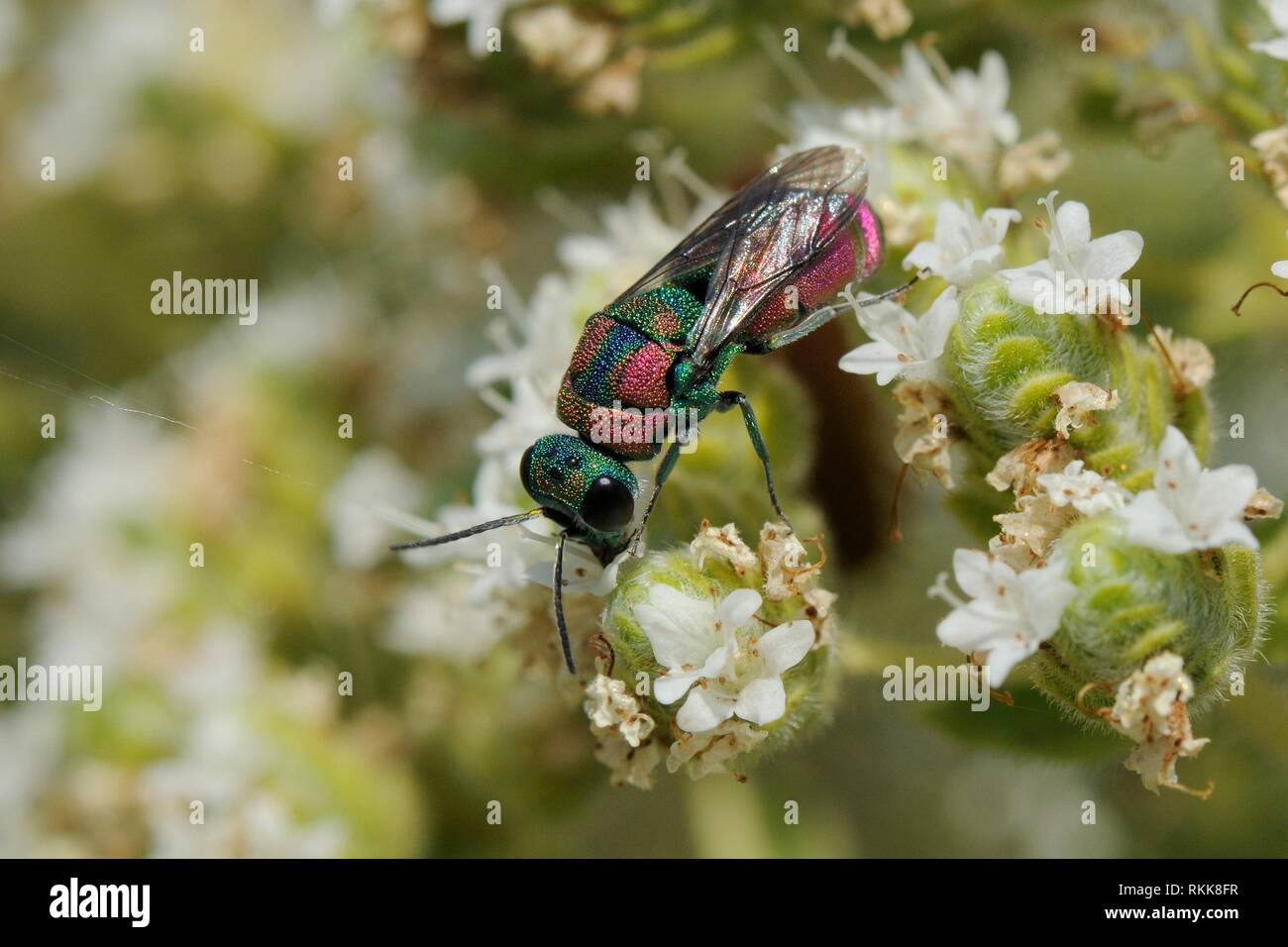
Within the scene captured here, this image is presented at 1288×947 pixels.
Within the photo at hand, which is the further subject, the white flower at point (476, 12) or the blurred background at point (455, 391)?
the white flower at point (476, 12)

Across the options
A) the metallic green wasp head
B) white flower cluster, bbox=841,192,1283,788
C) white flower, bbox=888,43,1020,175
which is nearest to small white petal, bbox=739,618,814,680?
white flower cluster, bbox=841,192,1283,788

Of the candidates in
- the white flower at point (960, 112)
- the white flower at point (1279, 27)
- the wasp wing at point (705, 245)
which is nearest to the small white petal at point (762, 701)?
the wasp wing at point (705, 245)

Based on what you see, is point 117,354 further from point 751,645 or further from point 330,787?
point 751,645

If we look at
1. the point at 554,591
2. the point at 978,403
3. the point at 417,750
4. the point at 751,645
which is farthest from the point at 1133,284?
the point at 417,750

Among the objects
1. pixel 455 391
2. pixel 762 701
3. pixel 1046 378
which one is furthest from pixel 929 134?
pixel 455 391

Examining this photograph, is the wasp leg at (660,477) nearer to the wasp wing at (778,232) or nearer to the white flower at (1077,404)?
the wasp wing at (778,232)

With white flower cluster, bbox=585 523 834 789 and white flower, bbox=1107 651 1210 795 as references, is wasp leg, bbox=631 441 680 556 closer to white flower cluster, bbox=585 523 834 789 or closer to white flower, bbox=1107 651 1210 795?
white flower cluster, bbox=585 523 834 789
